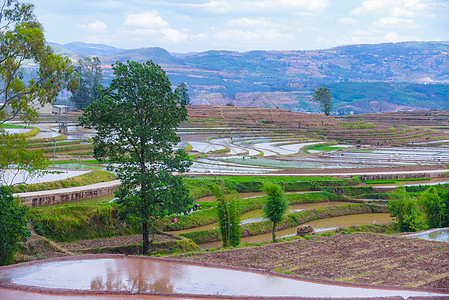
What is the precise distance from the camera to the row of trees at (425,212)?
32.4m

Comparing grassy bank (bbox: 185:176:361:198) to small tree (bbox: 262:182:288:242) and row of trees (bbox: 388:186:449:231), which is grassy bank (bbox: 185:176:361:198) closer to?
small tree (bbox: 262:182:288:242)

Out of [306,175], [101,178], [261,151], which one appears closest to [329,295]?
[101,178]

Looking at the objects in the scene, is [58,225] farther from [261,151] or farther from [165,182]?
[261,151]

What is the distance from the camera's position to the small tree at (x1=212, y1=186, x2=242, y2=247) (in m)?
26.0

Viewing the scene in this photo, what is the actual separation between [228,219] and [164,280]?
9.73 meters

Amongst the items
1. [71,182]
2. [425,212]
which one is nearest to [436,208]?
[425,212]

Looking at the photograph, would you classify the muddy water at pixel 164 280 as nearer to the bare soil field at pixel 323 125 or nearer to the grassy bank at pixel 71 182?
the grassy bank at pixel 71 182

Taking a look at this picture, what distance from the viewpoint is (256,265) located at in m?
19.8

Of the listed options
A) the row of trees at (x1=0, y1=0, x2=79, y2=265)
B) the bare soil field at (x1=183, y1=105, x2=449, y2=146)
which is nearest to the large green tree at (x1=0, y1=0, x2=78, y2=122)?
the row of trees at (x1=0, y1=0, x2=79, y2=265)

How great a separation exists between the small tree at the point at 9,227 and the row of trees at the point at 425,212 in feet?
79.3

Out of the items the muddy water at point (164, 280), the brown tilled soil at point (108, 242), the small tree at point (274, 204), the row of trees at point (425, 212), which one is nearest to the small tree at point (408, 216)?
the row of trees at point (425, 212)

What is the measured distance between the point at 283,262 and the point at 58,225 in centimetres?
1271

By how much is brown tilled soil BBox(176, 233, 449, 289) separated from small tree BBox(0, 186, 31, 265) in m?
6.86

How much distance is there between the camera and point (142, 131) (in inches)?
925
